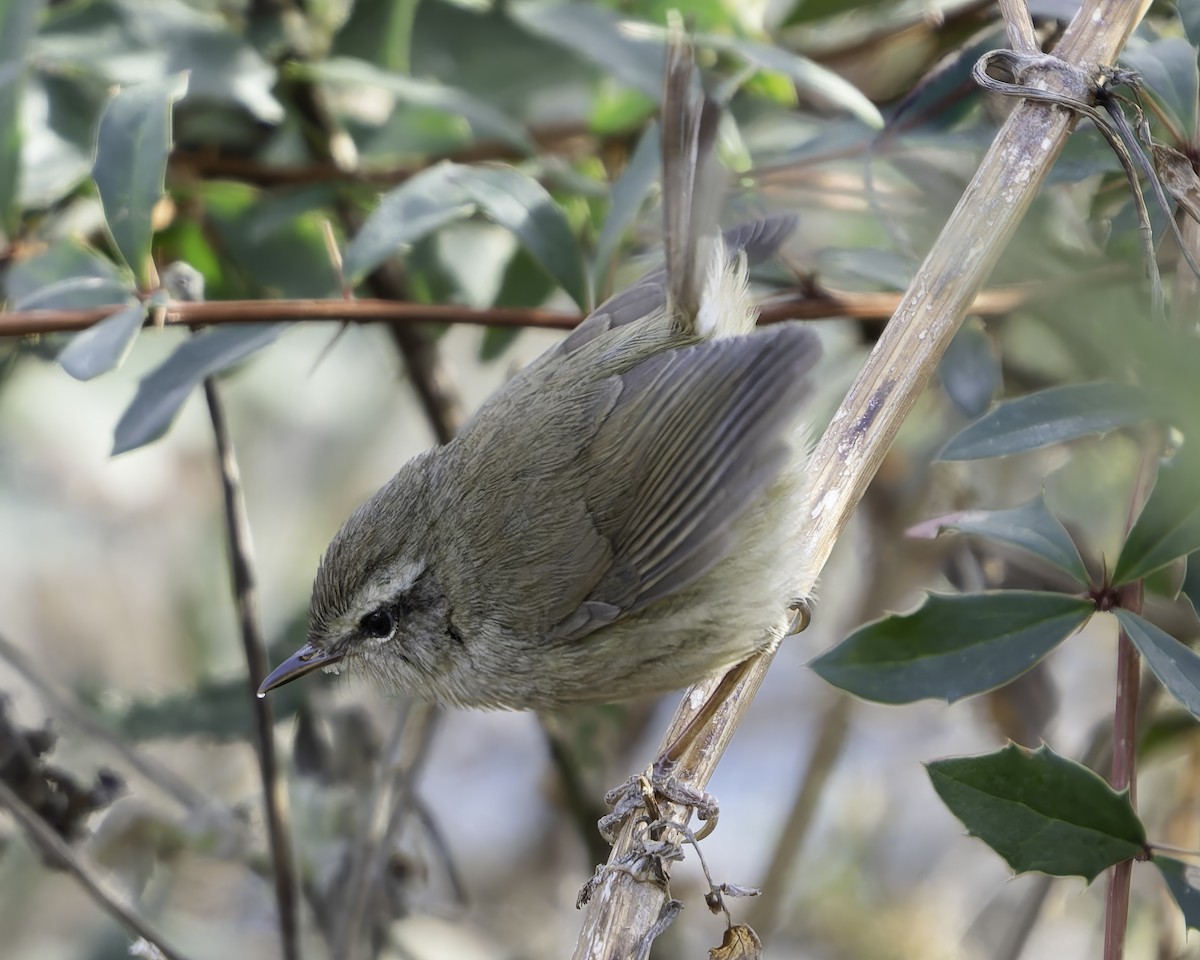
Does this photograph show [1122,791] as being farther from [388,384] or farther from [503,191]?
[388,384]

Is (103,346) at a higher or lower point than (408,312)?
lower

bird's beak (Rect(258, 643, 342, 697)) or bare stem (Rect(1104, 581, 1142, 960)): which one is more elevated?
bird's beak (Rect(258, 643, 342, 697))

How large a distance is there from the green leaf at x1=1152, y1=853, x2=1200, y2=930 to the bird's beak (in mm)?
1322

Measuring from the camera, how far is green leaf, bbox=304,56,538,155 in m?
2.36

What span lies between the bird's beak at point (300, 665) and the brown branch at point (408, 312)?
1.89 ft

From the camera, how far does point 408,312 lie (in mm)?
2102

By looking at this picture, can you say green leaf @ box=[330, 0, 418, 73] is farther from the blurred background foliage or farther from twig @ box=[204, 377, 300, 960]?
twig @ box=[204, 377, 300, 960]

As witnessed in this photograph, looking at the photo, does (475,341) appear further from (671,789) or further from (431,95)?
(671,789)

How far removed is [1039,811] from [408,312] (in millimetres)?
1211

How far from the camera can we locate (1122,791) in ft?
4.85

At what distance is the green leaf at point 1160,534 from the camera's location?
1492 millimetres

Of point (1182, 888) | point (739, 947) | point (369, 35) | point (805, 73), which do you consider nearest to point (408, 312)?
point (805, 73)

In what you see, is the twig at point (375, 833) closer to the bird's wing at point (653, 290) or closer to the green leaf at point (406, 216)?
the bird's wing at point (653, 290)

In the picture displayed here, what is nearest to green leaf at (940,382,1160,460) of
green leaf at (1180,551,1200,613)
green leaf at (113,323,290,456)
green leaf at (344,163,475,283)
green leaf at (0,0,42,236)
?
green leaf at (1180,551,1200,613)
